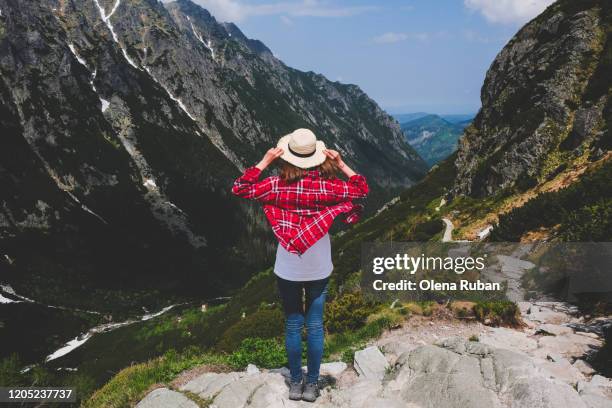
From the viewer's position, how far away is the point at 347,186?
6.05 meters

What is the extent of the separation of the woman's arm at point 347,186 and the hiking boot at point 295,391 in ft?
9.91

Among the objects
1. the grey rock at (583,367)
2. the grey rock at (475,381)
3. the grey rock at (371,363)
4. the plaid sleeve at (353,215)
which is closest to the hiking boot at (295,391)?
the grey rock at (475,381)

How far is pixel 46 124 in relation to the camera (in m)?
183

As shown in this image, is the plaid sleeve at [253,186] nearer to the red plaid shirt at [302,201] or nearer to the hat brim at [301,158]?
the red plaid shirt at [302,201]

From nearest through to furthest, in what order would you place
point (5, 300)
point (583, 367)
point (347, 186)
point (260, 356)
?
point (347, 186), point (583, 367), point (260, 356), point (5, 300)

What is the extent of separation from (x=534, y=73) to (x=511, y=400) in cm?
4133

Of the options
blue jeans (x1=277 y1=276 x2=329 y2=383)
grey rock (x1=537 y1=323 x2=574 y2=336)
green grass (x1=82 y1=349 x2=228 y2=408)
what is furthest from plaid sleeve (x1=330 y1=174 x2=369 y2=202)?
grey rock (x1=537 y1=323 x2=574 y2=336)

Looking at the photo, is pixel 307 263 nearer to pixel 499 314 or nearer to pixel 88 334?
pixel 499 314

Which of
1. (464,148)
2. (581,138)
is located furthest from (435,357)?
(464,148)

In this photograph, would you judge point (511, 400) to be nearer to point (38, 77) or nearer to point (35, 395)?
point (35, 395)

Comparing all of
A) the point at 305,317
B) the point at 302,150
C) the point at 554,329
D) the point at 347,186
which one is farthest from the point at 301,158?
the point at 554,329

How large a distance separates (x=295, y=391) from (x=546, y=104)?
34.3 meters

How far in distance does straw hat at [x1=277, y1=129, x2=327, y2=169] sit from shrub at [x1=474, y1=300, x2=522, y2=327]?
280 inches

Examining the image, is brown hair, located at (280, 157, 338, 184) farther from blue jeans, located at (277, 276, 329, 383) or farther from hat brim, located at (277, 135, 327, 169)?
blue jeans, located at (277, 276, 329, 383)
